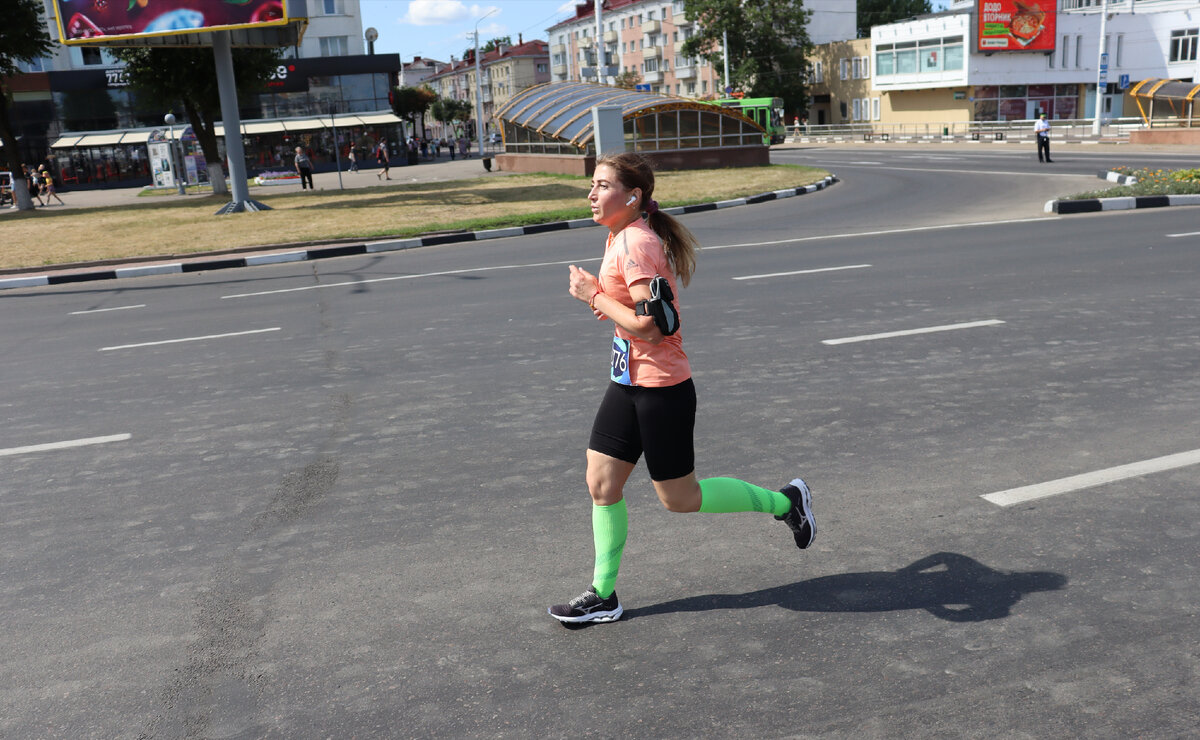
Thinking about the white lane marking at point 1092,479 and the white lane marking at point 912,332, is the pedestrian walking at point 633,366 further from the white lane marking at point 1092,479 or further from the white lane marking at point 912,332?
the white lane marking at point 912,332

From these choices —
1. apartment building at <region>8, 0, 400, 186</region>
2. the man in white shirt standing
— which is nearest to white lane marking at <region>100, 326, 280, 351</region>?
the man in white shirt standing

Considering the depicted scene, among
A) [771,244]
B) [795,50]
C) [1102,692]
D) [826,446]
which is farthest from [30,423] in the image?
[795,50]

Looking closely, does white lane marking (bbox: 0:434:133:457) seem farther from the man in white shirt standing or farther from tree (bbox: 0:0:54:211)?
the man in white shirt standing

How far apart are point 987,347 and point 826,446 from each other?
8.83 feet

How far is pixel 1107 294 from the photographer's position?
9016 mm

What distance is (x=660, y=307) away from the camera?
3.19m

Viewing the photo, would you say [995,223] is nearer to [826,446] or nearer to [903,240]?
[903,240]

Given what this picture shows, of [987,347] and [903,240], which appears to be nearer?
[987,347]

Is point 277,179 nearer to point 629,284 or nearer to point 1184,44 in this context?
point 629,284

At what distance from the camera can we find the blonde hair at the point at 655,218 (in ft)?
11.1

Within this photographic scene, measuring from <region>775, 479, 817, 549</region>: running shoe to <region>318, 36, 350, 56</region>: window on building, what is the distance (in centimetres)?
6273

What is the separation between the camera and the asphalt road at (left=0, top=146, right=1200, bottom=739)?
3025 mm

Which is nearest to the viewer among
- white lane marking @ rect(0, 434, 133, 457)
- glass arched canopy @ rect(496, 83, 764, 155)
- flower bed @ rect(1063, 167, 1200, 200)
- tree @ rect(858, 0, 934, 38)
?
white lane marking @ rect(0, 434, 133, 457)

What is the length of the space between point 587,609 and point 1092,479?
2.66 m
